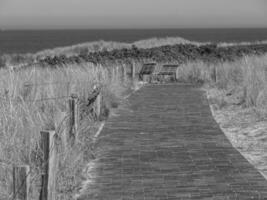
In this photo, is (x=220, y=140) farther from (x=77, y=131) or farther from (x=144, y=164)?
(x=77, y=131)

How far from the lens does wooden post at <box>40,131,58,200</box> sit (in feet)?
18.1

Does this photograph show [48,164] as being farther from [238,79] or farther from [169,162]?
[238,79]

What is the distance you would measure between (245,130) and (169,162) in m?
2.79

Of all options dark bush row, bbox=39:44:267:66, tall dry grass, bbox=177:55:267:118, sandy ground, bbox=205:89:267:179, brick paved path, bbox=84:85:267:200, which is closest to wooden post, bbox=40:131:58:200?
brick paved path, bbox=84:85:267:200

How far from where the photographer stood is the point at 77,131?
845cm

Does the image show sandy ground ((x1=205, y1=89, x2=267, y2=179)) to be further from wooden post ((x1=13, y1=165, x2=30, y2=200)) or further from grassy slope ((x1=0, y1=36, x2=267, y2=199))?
wooden post ((x1=13, y1=165, x2=30, y2=200))

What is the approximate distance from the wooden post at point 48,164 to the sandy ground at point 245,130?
10.3 feet

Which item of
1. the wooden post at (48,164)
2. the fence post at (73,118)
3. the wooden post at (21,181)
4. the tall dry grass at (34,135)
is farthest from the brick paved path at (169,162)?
the wooden post at (21,181)

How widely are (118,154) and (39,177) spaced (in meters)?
2.82

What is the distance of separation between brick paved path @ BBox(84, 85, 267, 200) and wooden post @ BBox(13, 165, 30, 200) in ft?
6.08

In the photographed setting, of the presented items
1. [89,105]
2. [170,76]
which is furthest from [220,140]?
[170,76]

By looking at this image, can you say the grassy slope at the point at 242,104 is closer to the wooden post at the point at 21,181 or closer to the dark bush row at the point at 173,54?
the wooden post at the point at 21,181

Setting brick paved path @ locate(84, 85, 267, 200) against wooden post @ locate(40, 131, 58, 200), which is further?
brick paved path @ locate(84, 85, 267, 200)

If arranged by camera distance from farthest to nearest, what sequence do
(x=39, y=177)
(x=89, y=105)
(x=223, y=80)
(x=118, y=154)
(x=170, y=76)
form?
1. (x=170, y=76)
2. (x=223, y=80)
3. (x=89, y=105)
4. (x=118, y=154)
5. (x=39, y=177)
